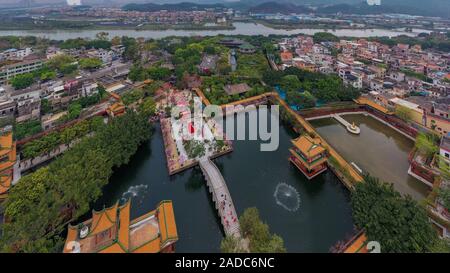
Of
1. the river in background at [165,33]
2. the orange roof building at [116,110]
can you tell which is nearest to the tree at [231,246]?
the orange roof building at [116,110]

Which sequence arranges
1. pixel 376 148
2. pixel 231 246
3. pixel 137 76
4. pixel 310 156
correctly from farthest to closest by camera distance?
pixel 137 76 → pixel 376 148 → pixel 310 156 → pixel 231 246

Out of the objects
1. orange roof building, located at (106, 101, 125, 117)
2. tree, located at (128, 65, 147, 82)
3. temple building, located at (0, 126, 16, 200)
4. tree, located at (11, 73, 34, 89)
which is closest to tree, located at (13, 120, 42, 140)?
temple building, located at (0, 126, 16, 200)

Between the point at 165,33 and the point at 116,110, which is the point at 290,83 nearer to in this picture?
the point at 116,110

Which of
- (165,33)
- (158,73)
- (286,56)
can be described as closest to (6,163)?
(158,73)

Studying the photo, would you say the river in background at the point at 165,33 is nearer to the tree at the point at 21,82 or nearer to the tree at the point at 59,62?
the tree at the point at 59,62
